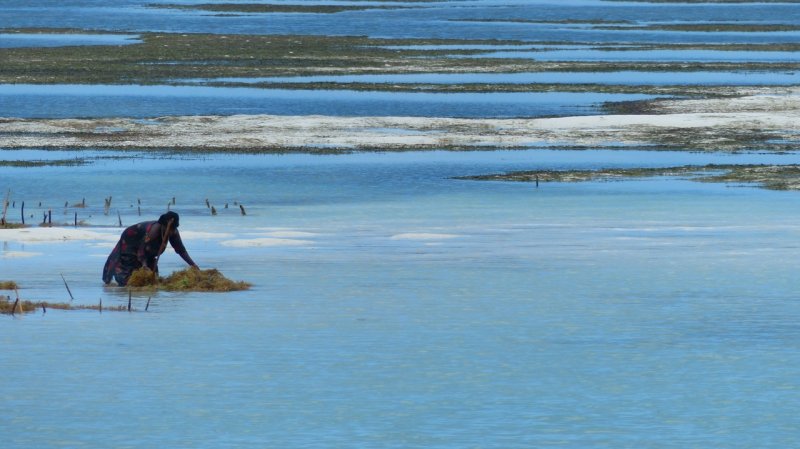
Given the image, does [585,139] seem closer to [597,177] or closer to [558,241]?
[597,177]

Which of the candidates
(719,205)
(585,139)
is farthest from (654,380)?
(585,139)

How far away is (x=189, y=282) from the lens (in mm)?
15430

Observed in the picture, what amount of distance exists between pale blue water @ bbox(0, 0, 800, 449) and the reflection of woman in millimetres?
253

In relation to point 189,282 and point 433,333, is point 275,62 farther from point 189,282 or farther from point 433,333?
point 433,333

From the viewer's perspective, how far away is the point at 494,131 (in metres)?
32.3

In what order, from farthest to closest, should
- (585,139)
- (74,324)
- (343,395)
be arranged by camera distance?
(585,139) → (74,324) → (343,395)

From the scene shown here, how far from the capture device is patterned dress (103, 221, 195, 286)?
50.0 feet

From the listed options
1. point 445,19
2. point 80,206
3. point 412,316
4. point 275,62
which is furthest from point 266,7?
point 412,316

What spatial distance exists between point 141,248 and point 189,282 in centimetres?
53

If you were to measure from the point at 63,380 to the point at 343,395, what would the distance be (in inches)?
77.3

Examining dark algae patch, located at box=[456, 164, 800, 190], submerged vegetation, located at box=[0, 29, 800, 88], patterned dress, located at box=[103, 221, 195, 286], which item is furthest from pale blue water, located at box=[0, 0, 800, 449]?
submerged vegetation, located at box=[0, 29, 800, 88]

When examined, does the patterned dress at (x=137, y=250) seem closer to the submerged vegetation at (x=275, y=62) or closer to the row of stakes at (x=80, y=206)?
the row of stakes at (x=80, y=206)

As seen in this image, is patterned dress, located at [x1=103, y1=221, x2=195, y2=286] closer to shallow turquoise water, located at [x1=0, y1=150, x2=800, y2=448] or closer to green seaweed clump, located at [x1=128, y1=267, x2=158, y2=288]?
green seaweed clump, located at [x1=128, y1=267, x2=158, y2=288]

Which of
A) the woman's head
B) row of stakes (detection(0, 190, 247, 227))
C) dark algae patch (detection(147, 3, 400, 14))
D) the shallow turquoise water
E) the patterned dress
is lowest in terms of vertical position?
row of stakes (detection(0, 190, 247, 227))
